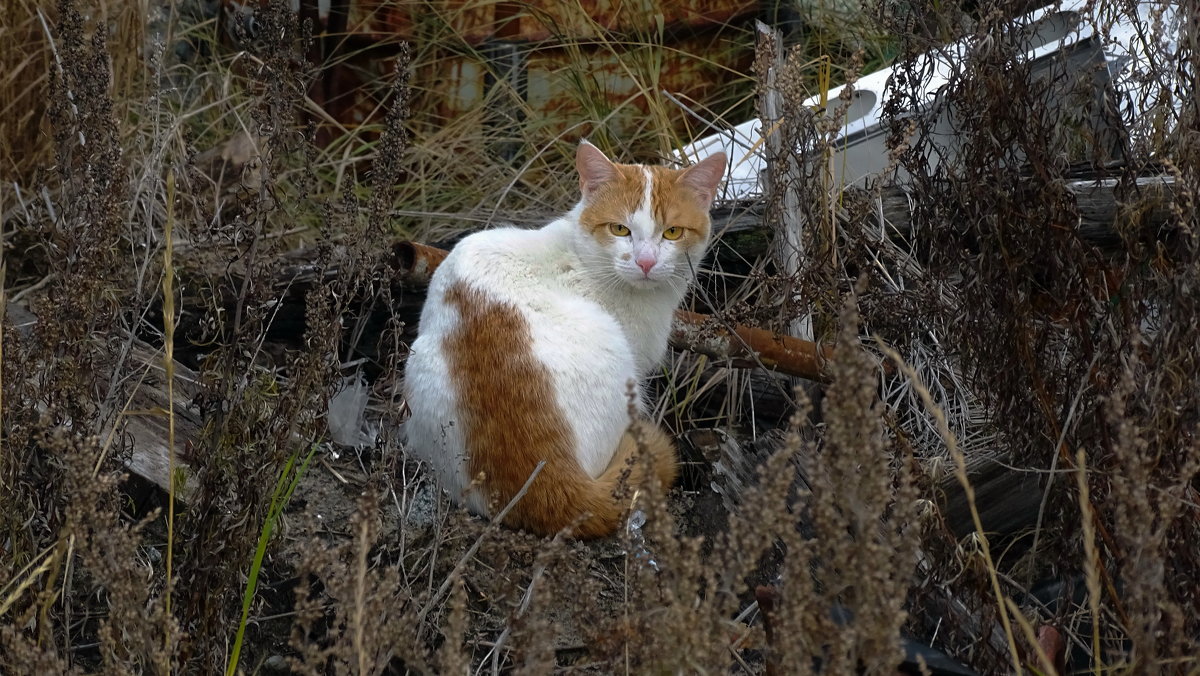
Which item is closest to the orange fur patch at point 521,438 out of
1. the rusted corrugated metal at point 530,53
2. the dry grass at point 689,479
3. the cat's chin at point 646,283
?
the dry grass at point 689,479

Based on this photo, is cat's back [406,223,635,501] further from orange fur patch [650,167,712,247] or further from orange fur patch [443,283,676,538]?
orange fur patch [650,167,712,247]

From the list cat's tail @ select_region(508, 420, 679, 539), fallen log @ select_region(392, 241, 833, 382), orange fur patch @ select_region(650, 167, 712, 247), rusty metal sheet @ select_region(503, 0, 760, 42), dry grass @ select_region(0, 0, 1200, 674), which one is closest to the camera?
dry grass @ select_region(0, 0, 1200, 674)

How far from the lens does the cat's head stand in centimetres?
354

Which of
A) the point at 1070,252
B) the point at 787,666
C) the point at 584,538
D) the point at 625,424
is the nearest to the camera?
the point at 787,666

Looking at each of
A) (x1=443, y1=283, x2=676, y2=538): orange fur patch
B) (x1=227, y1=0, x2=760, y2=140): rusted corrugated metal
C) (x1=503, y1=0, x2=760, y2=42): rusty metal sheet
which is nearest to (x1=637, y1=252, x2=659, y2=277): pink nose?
(x1=443, y1=283, x2=676, y2=538): orange fur patch

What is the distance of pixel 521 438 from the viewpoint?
2990 millimetres

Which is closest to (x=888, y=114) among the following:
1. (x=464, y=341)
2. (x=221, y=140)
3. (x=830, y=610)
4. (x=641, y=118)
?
(x=464, y=341)

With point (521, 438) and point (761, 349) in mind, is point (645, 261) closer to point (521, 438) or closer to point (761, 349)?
point (761, 349)

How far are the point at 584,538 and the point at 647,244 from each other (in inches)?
37.0

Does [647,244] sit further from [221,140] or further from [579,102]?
[221,140]

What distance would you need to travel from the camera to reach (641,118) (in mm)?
5004

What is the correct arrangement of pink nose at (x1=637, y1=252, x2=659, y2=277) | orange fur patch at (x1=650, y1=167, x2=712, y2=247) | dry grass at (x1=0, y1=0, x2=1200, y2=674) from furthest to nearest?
1. orange fur patch at (x1=650, y1=167, x2=712, y2=247)
2. pink nose at (x1=637, y1=252, x2=659, y2=277)
3. dry grass at (x1=0, y1=0, x2=1200, y2=674)

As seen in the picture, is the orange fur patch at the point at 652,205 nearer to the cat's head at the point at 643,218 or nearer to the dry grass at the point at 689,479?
the cat's head at the point at 643,218

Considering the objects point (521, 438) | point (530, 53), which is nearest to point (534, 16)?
point (530, 53)
